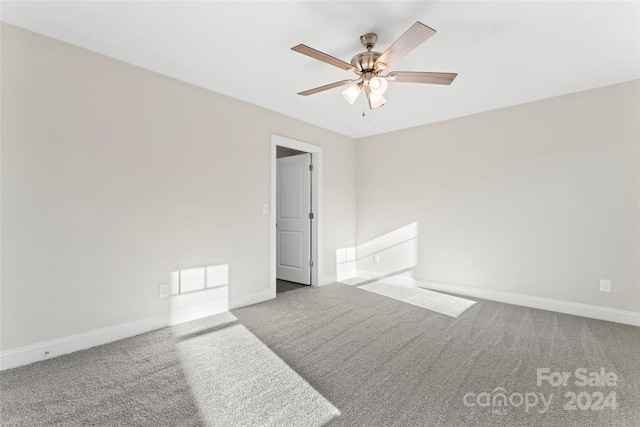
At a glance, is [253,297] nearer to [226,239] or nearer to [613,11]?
[226,239]

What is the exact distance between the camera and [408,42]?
187cm

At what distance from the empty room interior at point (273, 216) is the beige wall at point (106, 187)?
0.02m

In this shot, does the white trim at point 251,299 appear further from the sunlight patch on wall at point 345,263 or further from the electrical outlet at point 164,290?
the sunlight patch on wall at point 345,263

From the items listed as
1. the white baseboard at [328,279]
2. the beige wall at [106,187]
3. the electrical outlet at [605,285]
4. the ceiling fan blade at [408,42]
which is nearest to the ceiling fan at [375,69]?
the ceiling fan blade at [408,42]

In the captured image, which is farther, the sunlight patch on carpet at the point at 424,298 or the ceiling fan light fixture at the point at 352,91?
the sunlight patch on carpet at the point at 424,298

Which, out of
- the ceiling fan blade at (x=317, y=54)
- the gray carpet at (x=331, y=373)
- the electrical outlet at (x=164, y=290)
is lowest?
the gray carpet at (x=331, y=373)

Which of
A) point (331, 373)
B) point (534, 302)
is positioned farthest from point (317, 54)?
point (534, 302)

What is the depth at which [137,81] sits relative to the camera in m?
2.76

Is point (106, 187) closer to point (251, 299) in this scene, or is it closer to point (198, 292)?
point (198, 292)

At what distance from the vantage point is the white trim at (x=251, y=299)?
3495 millimetres

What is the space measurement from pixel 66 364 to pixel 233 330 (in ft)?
4.08

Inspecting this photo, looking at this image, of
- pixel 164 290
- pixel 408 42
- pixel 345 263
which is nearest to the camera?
pixel 408 42

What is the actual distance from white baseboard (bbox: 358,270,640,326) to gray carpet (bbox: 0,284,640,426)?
0.14m

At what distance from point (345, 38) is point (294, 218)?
9.97 ft
